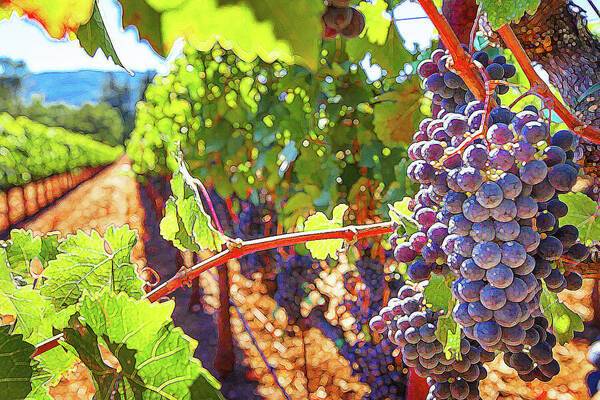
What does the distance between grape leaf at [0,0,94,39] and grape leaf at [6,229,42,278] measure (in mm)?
700

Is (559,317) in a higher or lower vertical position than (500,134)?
lower

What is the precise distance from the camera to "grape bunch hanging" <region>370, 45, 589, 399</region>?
62cm

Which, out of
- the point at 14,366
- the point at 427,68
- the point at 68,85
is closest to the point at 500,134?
the point at 427,68

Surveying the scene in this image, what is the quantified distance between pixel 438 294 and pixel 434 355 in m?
0.12

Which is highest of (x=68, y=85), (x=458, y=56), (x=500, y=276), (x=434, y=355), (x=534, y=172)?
(x=458, y=56)

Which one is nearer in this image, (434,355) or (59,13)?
(59,13)

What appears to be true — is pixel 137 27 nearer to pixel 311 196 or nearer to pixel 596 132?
pixel 596 132

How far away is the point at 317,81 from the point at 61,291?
7.91 feet

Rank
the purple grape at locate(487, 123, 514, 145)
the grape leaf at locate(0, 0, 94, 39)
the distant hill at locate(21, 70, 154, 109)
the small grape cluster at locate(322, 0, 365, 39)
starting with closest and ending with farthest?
1. the grape leaf at locate(0, 0, 94, 39)
2. the small grape cluster at locate(322, 0, 365, 39)
3. the purple grape at locate(487, 123, 514, 145)
4. the distant hill at locate(21, 70, 154, 109)

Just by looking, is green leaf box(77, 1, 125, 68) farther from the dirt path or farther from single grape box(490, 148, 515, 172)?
the dirt path

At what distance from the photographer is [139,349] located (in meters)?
0.60

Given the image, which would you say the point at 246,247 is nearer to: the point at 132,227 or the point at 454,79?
the point at 454,79

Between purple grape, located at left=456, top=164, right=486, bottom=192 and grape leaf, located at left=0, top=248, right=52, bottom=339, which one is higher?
purple grape, located at left=456, top=164, right=486, bottom=192

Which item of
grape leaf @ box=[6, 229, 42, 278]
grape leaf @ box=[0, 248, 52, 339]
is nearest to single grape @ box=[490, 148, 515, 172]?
grape leaf @ box=[0, 248, 52, 339]
